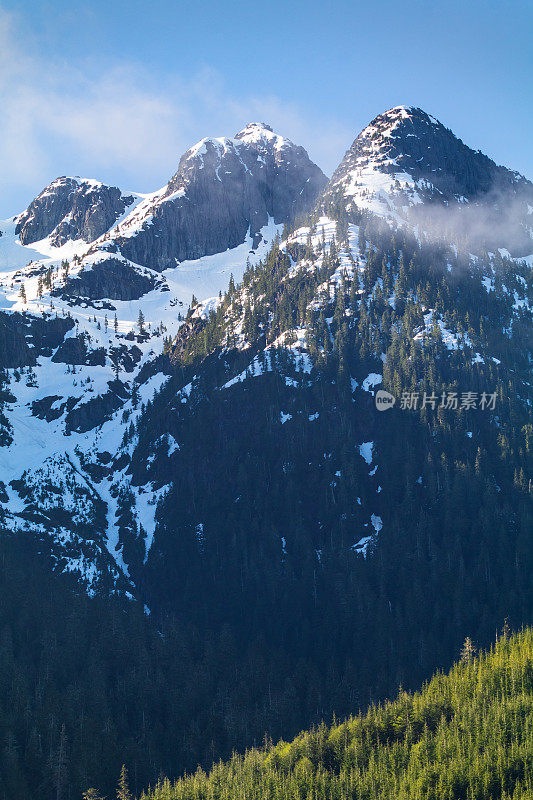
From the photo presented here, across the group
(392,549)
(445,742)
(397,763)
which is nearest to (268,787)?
(397,763)

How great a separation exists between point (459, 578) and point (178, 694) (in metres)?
73.1

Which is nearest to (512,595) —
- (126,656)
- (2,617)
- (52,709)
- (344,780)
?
(344,780)

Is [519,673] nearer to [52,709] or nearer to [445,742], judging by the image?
[445,742]

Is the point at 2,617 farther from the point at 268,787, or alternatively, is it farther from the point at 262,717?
the point at 268,787

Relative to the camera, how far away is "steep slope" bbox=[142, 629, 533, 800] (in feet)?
355

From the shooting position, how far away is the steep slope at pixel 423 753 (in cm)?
10812

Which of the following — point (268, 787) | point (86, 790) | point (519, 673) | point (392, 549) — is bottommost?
point (86, 790)

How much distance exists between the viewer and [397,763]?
118250mm

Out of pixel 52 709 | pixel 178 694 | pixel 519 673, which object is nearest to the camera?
pixel 519 673

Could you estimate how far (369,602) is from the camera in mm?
190000

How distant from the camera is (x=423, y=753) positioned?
383ft

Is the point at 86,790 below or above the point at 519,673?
below

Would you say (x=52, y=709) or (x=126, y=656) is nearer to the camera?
(x=52, y=709)

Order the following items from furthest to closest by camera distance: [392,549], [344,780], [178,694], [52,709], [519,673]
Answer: [392,549], [178,694], [52,709], [519,673], [344,780]
